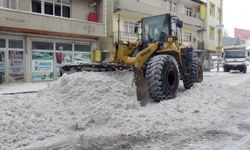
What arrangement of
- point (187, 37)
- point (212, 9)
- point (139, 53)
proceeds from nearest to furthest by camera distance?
1. point (139, 53)
2. point (187, 37)
3. point (212, 9)

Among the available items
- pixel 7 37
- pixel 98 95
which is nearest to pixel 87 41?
pixel 7 37

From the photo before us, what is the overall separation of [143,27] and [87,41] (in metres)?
11.8

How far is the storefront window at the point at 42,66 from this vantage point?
1950 cm

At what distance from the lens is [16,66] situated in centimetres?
1850

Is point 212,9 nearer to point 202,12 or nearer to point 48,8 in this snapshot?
point 202,12

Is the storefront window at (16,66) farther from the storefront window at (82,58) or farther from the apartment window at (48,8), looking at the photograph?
the storefront window at (82,58)

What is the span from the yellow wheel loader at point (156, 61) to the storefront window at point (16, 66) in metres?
10.00

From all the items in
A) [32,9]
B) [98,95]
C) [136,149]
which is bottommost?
[136,149]

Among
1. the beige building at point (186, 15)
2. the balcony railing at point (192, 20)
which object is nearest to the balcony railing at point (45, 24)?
the beige building at point (186, 15)

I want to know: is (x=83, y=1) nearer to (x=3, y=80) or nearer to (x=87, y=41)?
(x=87, y=41)

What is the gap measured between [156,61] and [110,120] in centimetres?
303

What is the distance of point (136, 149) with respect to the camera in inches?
195

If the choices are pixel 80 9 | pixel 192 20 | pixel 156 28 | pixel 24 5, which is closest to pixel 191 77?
pixel 156 28

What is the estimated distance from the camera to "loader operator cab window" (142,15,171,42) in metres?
10.5
